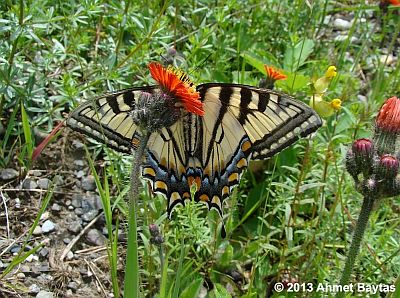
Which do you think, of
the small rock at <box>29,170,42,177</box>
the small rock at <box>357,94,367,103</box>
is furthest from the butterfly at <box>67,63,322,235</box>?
the small rock at <box>357,94,367,103</box>

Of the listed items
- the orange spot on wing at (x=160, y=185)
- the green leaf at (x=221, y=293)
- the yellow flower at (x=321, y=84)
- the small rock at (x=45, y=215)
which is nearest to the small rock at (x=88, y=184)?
the small rock at (x=45, y=215)

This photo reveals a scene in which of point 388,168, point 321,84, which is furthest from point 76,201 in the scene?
point 388,168

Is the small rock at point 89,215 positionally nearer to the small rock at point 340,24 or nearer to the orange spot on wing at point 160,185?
the orange spot on wing at point 160,185

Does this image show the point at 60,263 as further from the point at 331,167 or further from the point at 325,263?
the point at 331,167

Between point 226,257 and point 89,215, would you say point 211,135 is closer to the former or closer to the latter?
point 226,257

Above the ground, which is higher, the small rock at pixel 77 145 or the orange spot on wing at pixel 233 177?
the orange spot on wing at pixel 233 177

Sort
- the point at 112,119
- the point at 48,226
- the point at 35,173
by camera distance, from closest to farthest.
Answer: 1. the point at 112,119
2. the point at 48,226
3. the point at 35,173

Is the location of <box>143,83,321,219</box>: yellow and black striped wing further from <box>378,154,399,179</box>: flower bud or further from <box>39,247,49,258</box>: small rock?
<box>39,247,49,258</box>: small rock

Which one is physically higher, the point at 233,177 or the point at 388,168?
the point at 388,168
